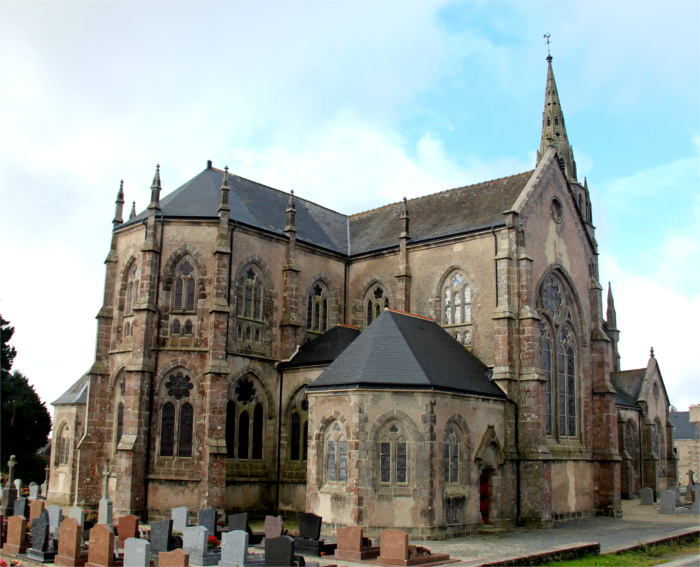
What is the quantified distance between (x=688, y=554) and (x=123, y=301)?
2368 cm

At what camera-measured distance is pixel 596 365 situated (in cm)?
3450

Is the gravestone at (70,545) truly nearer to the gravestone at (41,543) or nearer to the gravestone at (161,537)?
the gravestone at (41,543)

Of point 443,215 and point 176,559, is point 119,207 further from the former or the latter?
point 176,559

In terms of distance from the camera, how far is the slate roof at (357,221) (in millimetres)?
31703

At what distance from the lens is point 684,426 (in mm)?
79438

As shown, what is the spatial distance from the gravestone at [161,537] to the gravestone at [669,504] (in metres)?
26.7

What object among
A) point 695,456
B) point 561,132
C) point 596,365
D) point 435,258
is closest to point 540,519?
point 596,365

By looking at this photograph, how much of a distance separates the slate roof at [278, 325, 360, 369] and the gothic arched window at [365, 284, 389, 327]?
2252 mm

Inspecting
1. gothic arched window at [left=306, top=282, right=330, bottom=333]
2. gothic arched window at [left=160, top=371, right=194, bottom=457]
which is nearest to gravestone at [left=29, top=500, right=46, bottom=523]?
gothic arched window at [left=160, top=371, right=194, bottom=457]

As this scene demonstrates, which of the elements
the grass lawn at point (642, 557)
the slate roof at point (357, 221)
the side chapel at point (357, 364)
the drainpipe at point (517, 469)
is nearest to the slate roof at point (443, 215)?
the slate roof at point (357, 221)

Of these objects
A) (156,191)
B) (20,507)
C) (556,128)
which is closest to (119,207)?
(156,191)

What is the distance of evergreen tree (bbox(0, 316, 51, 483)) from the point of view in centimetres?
5138

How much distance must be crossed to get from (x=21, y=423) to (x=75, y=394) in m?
13.8

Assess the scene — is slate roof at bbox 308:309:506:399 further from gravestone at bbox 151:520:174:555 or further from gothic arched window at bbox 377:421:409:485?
gravestone at bbox 151:520:174:555
